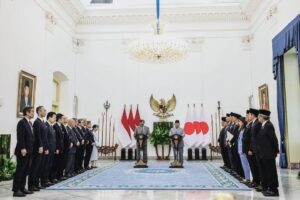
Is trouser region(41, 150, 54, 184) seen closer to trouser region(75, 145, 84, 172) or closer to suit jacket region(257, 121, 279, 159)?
trouser region(75, 145, 84, 172)

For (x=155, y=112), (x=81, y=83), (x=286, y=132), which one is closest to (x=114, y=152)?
(x=155, y=112)

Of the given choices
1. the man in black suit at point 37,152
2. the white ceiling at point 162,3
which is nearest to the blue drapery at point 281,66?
the white ceiling at point 162,3

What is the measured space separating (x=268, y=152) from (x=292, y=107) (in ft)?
12.9

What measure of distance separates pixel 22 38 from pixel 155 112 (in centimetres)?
553

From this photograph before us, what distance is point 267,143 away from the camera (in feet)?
15.3

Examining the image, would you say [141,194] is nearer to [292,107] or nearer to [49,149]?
[49,149]

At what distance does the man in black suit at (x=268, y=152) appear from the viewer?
4.61m

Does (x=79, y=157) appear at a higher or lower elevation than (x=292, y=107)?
lower

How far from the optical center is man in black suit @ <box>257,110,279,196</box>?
4.61 metres

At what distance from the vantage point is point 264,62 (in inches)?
386

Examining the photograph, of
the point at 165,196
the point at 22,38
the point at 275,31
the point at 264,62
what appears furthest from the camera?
the point at 264,62

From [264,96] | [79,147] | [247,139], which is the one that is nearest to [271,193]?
[247,139]

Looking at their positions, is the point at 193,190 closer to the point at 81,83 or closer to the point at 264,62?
the point at 264,62

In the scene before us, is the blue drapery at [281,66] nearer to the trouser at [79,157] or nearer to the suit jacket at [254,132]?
the suit jacket at [254,132]
